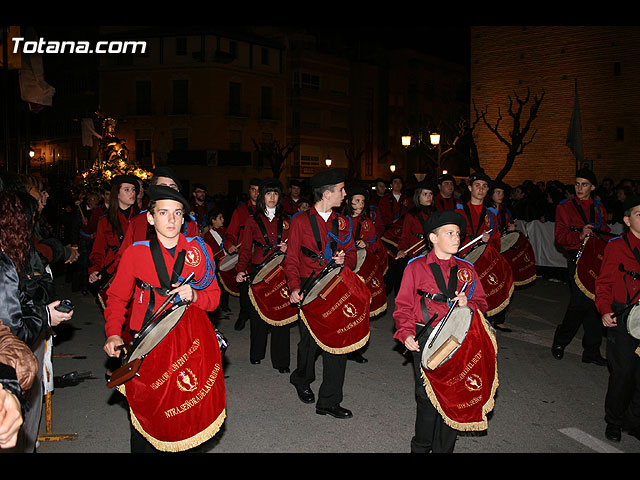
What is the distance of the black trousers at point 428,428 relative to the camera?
4.50 metres

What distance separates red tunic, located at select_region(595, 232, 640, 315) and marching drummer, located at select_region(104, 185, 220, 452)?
334 cm

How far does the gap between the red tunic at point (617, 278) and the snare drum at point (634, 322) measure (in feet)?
1.12

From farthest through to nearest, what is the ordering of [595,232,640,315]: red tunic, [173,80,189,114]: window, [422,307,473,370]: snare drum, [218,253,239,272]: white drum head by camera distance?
[173,80,189,114]: window
[218,253,239,272]: white drum head
[595,232,640,315]: red tunic
[422,307,473,370]: snare drum

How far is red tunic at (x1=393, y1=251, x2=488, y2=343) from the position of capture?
4.56 m

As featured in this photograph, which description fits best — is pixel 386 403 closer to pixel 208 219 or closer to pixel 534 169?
pixel 208 219

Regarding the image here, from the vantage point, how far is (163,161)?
4828cm

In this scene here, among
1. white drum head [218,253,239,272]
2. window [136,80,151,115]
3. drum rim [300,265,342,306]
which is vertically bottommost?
white drum head [218,253,239,272]

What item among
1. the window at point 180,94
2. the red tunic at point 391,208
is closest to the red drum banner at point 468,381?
the red tunic at point 391,208

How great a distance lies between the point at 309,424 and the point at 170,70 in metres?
47.8

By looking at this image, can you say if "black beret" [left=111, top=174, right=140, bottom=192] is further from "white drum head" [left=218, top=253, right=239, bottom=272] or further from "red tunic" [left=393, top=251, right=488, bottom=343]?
"red tunic" [left=393, top=251, right=488, bottom=343]

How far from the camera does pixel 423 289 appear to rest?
4.61m

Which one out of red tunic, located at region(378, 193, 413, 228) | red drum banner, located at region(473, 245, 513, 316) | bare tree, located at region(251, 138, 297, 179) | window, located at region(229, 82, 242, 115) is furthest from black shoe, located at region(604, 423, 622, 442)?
window, located at region(229, 82, 242, 115)

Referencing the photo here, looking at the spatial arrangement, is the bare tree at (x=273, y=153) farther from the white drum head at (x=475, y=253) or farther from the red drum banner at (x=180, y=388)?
the red drum banner at (x=180, y=388)
